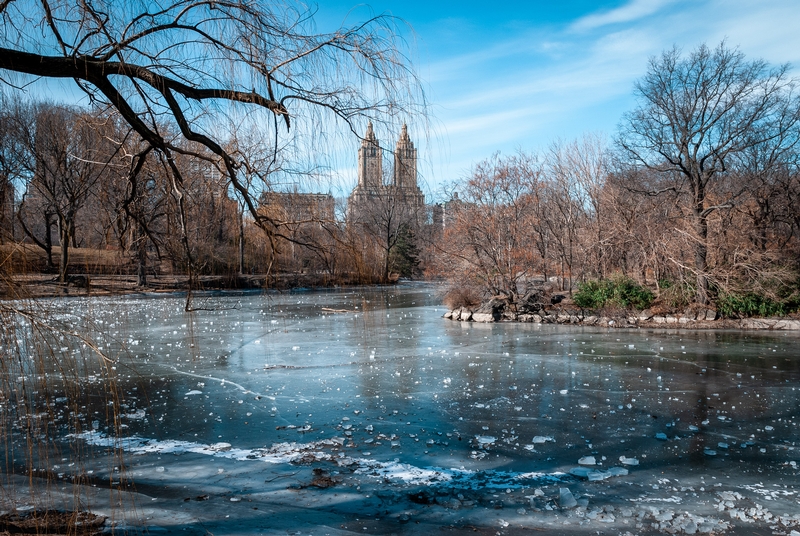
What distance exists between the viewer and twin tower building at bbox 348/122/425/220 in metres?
3.55

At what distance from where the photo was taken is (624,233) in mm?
19531

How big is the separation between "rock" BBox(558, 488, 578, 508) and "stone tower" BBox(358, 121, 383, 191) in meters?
3.06

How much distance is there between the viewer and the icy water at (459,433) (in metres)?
4.59

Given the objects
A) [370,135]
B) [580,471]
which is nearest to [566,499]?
[580,471]

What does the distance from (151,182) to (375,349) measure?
8987 mm

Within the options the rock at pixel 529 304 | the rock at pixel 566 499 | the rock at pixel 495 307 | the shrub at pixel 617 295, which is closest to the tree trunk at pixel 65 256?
the rock at pixel 566 499

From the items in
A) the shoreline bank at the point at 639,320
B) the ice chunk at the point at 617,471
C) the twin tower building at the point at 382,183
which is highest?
the twin tower building at the point at 382,183

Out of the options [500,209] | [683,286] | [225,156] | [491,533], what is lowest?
[491,533]

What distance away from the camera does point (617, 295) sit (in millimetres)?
19016

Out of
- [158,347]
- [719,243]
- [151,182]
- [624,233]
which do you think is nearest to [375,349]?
[158,347]

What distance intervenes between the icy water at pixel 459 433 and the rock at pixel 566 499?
16 mm

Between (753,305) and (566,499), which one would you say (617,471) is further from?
(753,305)

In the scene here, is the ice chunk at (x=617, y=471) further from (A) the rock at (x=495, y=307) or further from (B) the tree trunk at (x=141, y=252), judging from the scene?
(A) the rock at (x=495, y=307)

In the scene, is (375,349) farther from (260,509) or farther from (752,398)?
(260,509)
